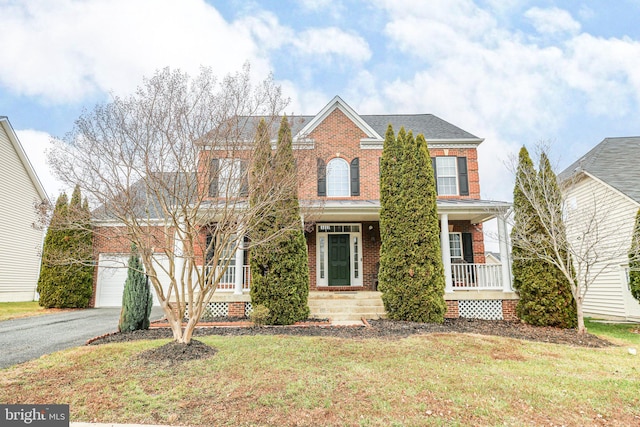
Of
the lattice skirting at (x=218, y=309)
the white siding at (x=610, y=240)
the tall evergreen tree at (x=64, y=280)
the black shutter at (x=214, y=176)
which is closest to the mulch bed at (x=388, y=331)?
the lattice skirting at (x=218, y=309)

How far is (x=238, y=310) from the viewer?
1039 centimetres

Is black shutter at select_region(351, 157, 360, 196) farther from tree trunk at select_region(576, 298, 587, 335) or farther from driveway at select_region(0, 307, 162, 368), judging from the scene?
driveway at select_region(0, 307, 162, 368)

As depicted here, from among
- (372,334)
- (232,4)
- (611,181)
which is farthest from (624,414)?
(611,181)

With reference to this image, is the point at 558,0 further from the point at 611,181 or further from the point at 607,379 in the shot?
the point at 607,379

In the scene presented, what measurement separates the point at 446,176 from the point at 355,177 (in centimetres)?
384

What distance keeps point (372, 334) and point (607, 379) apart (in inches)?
162

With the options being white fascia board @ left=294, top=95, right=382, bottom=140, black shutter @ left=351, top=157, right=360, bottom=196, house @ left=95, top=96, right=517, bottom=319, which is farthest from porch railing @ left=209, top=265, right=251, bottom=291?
white fascia board @ left=294, top=95, right=382, bottom=140

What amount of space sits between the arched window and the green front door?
1.83 m

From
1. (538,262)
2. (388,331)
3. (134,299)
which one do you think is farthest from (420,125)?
(134,299)

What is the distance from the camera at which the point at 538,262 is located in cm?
953

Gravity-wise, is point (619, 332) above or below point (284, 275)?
below

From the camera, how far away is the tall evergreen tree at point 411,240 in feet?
30.9

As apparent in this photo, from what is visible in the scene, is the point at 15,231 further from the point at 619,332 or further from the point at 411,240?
the point at 619,332

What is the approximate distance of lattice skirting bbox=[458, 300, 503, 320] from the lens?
420 inches
